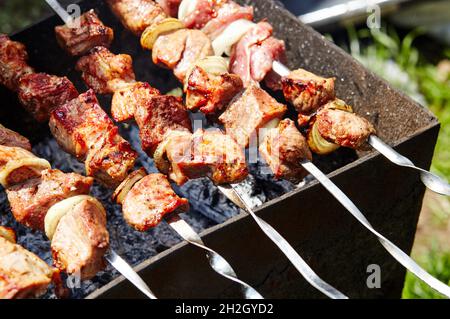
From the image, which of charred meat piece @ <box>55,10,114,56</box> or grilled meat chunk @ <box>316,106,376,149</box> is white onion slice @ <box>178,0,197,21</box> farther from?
grilled meat chunk @ <box>316,106,376,149</box>

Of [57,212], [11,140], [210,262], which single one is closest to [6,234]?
[57,212]

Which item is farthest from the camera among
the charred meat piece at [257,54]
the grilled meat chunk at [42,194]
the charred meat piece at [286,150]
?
the charred meat piece at [257,54]

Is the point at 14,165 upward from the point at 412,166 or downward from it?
downward

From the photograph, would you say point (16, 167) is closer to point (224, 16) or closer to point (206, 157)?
point (206, 157)

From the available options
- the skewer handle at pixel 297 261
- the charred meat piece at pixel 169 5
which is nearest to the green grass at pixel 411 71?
the charred meat piece at pixel 169 5

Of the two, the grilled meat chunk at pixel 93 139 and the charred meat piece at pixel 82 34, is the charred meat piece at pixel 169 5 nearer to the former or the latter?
the charred meat piece at pixel 82 34
